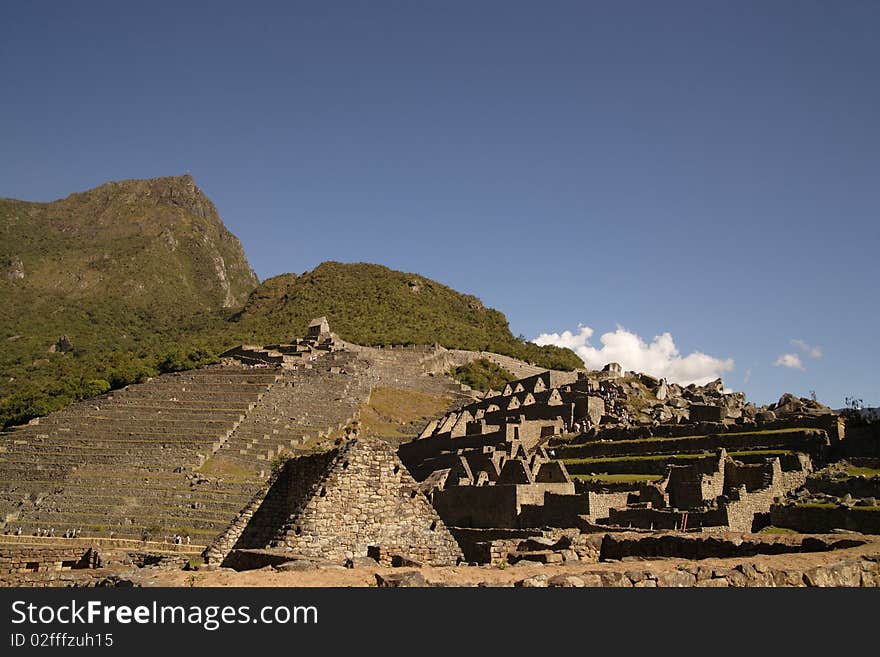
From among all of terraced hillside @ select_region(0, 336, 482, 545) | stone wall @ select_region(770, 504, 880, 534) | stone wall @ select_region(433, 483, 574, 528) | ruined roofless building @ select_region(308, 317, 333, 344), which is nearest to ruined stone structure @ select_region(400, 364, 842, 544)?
stone wall @ select_region(433, 483, 574, 528)

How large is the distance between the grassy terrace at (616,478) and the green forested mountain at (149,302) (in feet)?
164

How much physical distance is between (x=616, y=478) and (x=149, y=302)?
394ft

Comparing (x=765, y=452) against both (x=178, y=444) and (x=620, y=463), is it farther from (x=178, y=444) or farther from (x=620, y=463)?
(x=178, y=444)

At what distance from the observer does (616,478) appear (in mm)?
26609

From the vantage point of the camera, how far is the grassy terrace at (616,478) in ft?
83.7

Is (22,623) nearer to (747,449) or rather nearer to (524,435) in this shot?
(747,449)

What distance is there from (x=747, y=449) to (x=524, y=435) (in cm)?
1189

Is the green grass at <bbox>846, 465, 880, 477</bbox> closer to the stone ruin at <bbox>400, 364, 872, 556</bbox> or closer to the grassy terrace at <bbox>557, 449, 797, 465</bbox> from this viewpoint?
the stone ruin at <bbox>400, 364, 872, 556</bbox>

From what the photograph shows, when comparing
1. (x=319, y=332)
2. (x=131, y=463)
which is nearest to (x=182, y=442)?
(x=131, y=463)

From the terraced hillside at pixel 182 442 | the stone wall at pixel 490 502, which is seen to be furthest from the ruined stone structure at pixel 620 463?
the terraced hillside at pixel 182 442

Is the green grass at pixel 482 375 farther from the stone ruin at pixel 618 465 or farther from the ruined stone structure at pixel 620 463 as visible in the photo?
the stone ruin at pixel 618 465

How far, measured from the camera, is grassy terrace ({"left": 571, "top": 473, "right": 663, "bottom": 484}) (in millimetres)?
25516

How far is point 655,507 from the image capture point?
22.4 meters

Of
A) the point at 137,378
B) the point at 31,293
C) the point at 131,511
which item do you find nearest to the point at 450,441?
the point at 131,511
